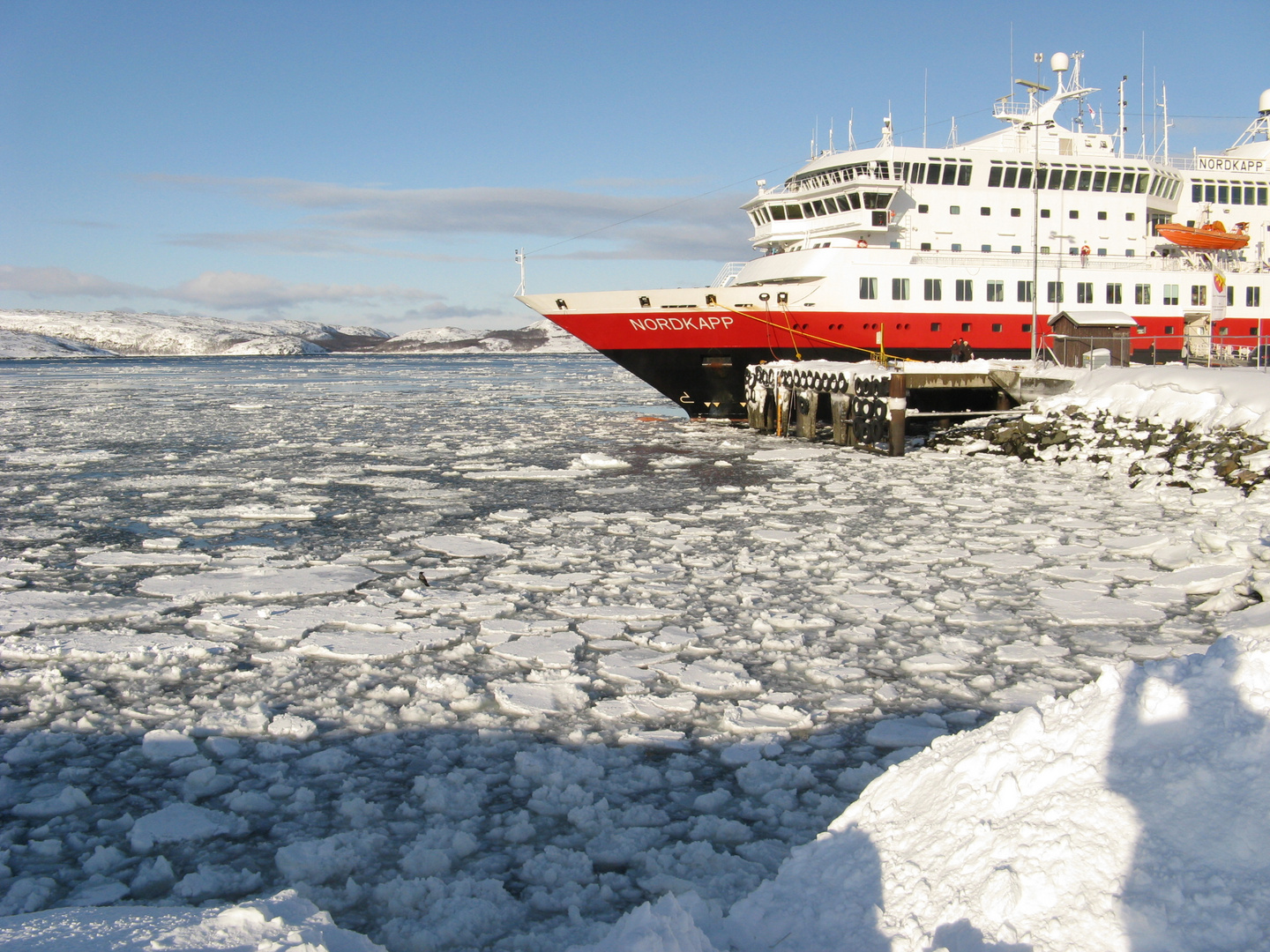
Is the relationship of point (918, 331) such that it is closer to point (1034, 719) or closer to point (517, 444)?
point (517, 444)

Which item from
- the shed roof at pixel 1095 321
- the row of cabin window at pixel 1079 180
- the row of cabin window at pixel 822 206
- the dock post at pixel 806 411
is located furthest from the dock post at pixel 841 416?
the row of cabin window at pixel 1079 180

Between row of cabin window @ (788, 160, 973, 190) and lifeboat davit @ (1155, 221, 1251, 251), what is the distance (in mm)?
5937

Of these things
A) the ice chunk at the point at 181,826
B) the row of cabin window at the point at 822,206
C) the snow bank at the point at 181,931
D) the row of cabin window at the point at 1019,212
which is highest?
the row of cabin window at the point at 822,206

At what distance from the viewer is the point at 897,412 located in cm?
1584

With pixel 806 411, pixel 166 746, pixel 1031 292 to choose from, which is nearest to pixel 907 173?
pixel 1031 292

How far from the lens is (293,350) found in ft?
568

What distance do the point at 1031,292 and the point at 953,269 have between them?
2.37 m

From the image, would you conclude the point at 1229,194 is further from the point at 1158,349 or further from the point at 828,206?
the point at 828,206

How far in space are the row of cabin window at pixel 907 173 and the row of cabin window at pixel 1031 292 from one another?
117 inches

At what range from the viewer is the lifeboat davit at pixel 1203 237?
24516mm

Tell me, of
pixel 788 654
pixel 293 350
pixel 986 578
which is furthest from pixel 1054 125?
pixel 293 350

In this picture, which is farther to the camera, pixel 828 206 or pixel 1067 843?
pixel 828 206

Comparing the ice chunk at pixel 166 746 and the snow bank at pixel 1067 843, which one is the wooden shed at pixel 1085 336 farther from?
the ice chunk at pixel 166 746

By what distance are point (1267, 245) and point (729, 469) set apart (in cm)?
2391
